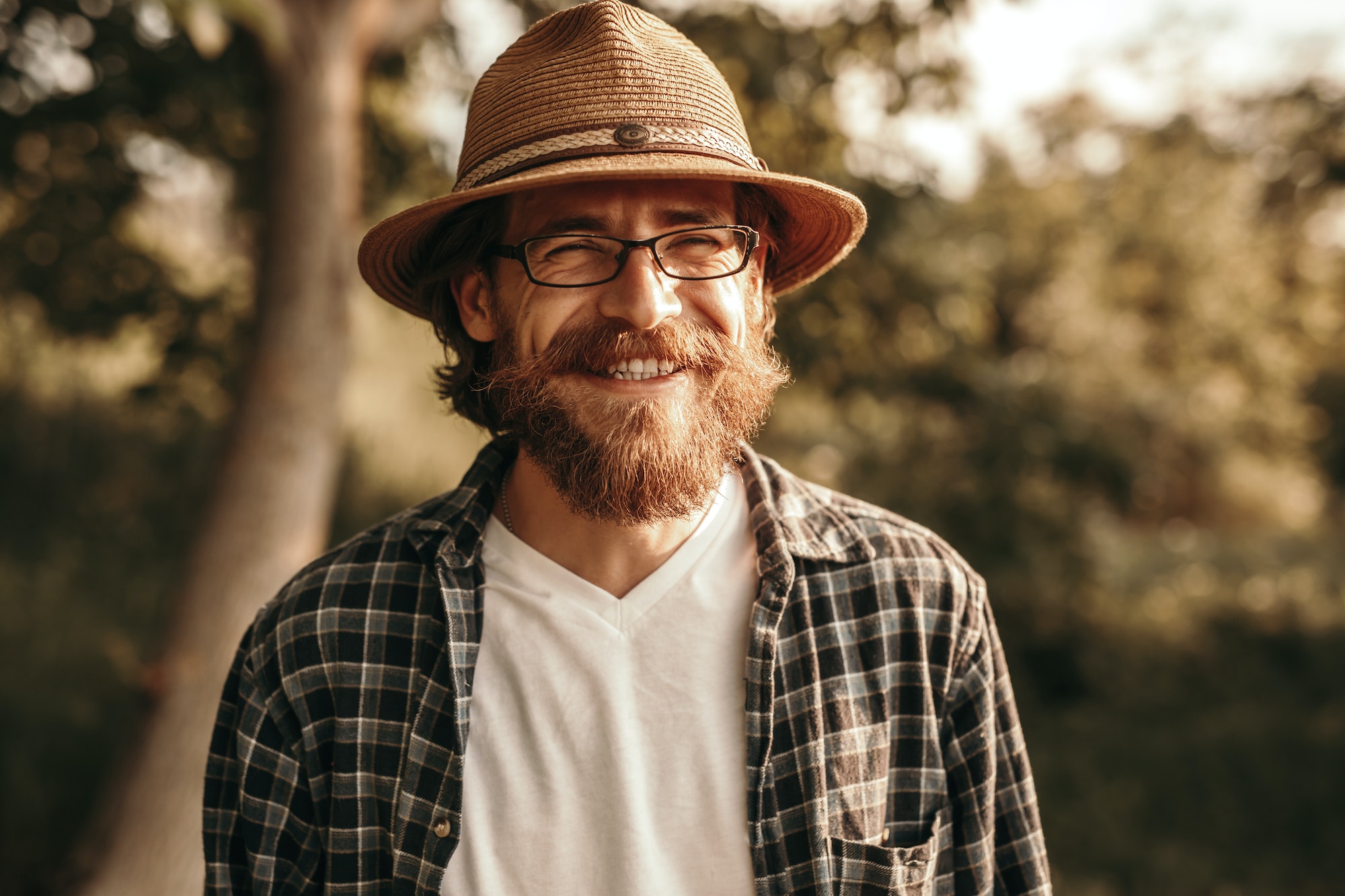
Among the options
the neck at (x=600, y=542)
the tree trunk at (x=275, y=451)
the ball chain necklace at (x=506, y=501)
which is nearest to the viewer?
the neck at (x=600, y=542)

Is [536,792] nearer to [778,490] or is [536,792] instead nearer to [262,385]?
[778,490]

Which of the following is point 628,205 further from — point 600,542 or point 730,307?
point 600,542

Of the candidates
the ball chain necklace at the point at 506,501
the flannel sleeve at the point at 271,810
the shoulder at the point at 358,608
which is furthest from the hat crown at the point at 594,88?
the flannel sleeve at the point at 271,810

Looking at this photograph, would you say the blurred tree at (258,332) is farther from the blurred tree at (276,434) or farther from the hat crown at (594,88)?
the hat crown at (594,88)

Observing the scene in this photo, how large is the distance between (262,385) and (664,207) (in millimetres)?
2640

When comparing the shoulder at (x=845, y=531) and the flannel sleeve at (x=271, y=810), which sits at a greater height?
the shoulder at (x=845, y=531)

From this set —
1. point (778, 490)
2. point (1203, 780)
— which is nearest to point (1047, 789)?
point (1203, 780)

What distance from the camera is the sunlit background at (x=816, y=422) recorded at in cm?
411

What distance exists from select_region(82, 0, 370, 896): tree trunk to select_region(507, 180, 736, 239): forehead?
2.41 meters

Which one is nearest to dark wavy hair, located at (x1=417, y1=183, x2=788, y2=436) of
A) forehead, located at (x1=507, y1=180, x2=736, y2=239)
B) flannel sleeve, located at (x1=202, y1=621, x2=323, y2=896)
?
forehead, located at (x1=507, y1=180, x2=736, y2=239)

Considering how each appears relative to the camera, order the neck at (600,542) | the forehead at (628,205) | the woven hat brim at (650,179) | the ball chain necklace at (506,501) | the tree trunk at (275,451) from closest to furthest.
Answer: the woven hat brim at (650,179), the forehead at (628,205), the neck at (600,542), the ball chain necklace at (506,501), the tree trunk at (275,451)

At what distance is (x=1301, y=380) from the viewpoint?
48.5ft

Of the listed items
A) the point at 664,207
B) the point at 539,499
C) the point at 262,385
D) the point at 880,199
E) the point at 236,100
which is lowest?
the point at 539,499

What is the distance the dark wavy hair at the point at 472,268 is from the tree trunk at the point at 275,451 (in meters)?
1.80
